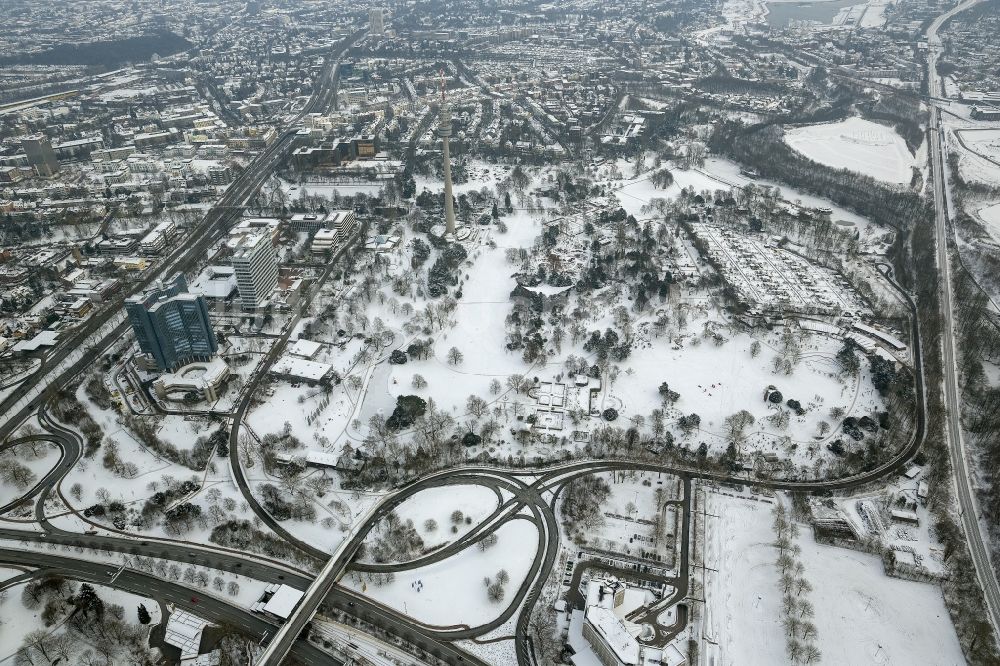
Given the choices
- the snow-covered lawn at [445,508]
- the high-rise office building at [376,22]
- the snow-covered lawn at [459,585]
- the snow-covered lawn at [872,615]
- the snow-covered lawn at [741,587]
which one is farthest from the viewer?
the high-rise office building at [376,22]

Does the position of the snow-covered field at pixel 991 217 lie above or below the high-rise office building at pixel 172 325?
below

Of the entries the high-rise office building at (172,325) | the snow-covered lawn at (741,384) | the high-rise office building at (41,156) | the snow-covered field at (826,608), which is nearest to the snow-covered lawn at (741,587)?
the snow-covered field at (826,608)

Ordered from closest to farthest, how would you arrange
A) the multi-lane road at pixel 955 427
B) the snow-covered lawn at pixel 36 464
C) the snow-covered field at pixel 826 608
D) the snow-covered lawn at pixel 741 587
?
1. the snow-covered field at pixel 826 608
2. the snow-covered lawn at pixel 741 587
3. the multi-lane road at pixel 955 427
4. the snow-covered lawn at pixel 36 464

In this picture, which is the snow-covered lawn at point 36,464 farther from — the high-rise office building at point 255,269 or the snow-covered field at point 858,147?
the snow-covered field at point 858,147

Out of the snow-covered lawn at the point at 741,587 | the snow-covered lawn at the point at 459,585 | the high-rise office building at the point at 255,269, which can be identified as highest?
the high-rise office building at the point at 255,269

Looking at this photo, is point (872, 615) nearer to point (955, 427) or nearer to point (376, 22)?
point (955, 427)

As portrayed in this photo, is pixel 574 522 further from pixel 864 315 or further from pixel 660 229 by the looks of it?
pixel 660 229

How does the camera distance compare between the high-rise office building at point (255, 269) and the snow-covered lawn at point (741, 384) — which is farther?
the high-rise office building at point (255, 269)

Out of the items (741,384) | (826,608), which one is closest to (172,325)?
(741,384)

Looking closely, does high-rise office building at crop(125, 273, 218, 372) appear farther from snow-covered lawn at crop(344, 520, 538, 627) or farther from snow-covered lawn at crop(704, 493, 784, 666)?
snow-covered lawn at crop(704, 493, 784, 666)
